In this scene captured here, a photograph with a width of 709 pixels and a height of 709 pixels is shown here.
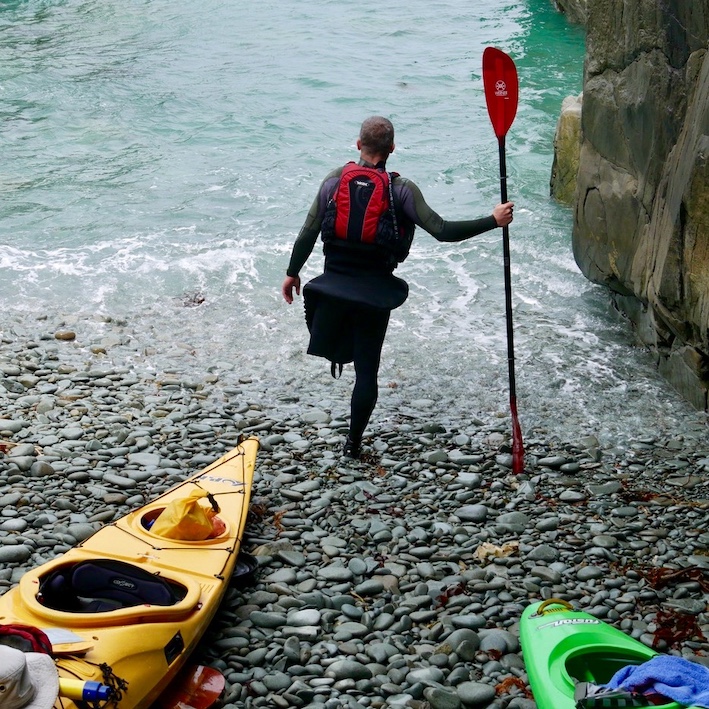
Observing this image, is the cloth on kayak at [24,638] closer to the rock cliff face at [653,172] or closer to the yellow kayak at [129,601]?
the yellow kayak at [129,601]

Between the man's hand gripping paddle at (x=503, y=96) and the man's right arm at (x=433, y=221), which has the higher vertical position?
the man's hand gripping paddle at (x=503, y=96)

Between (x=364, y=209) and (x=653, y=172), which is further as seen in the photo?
(x=653, y=172)

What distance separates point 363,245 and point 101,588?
92.7 inches

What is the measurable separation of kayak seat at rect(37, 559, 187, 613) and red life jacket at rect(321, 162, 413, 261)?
7.28 ft

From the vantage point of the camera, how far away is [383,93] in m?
16.7

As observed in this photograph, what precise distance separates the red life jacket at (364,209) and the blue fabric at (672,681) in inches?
105

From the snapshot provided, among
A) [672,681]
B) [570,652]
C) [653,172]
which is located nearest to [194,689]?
[570,652]

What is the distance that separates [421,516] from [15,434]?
2.57 metres

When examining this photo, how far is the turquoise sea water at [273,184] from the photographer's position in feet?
24.0

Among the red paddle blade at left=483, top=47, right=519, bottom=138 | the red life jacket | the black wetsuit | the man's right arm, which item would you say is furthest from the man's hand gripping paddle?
the red life jacket

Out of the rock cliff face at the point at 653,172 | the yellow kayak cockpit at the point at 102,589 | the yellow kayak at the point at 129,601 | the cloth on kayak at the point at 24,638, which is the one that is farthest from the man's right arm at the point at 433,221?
the cloth on kayak at the point at 24,638

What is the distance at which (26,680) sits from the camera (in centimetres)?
265

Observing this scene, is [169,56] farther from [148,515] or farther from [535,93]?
[148,515]

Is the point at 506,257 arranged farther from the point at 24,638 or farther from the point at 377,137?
the point at 24,638
